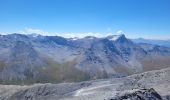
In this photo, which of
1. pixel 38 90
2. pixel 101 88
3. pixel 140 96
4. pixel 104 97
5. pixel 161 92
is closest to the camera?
pixel 140 96

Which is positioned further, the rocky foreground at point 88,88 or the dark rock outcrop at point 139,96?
the rocky foreground at point 88,88

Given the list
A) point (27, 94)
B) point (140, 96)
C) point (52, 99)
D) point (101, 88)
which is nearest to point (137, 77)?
point (101, 88)

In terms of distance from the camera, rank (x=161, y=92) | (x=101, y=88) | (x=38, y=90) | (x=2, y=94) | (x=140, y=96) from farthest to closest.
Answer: (x=2, y=94), (x=38, y=90), (x=101, y=88), (x=161, y=92), (x=140, y=96)

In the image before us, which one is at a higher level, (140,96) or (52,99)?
(140,96)

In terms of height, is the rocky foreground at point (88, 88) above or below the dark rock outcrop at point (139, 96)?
below

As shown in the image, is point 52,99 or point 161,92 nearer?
point 161,92

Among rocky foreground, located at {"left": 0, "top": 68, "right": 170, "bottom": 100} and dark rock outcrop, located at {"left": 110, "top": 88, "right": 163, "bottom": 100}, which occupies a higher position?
dark rock outcrop, located at {"left": 110, "top": 88, "right": 163, "bottom": 100}

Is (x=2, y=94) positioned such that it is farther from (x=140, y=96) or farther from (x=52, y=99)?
(x=140, y=96)

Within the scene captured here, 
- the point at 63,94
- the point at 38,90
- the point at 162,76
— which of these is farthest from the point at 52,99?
the point at 162,76

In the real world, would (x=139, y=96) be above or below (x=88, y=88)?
above

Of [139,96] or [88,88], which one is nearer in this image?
[139,96]

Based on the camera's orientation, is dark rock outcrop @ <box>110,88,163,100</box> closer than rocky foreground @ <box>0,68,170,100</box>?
Yes
